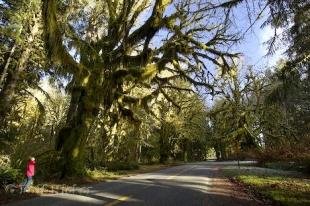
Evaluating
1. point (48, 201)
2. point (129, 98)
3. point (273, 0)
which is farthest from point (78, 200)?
point (129, 98)

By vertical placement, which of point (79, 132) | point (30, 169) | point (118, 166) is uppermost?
point (79, 132)

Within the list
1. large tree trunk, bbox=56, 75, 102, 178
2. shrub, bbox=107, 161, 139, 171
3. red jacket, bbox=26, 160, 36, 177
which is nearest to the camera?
red jacket, bbox=26, 160, 36, 177

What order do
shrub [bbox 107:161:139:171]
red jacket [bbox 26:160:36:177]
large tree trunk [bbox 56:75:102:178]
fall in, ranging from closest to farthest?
red jacket [bbox 26:160:36:177]
large tree trunk [bbox 56:75:102:178]
shrub [bbox 107:161:139:171]

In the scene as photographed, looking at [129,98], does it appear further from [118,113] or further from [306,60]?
[306,60]

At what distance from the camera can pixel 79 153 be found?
70.1 feet

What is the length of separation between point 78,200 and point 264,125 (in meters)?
39.7

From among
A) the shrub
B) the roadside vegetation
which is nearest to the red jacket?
the roadside vegetation

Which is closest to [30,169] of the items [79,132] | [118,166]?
[79,132]

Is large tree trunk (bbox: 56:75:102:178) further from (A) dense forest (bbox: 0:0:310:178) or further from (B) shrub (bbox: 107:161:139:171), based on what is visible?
(B) shrub (bbox: 107:161:139:171)

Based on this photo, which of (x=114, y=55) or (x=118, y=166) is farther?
(x=118, y=166)

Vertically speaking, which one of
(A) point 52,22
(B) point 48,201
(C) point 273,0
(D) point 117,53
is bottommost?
(B) point 48,201

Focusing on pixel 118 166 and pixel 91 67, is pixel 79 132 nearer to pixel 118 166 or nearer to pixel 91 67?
pixel 91 67

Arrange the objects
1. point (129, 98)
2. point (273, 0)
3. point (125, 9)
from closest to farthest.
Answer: point (273, 0) → point (125, 9) → point (129, 98)

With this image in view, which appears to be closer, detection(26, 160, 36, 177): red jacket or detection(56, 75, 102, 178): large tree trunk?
detection(26, 160, 36, 177): red jacket
